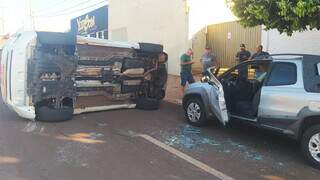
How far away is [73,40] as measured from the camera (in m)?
10.7

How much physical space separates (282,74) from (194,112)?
2592mm

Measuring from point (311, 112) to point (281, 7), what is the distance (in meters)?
2.75

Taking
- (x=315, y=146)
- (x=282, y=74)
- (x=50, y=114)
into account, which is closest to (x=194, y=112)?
(x=282, y=74)

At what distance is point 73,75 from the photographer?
10898 mm

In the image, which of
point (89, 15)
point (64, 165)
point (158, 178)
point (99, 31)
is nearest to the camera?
point (158, 178)

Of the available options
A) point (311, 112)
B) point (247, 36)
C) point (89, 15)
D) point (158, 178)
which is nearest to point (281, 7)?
point (311, 112)

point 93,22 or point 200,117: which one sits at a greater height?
point 93,22

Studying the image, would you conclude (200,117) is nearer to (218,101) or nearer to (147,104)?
(218,101)

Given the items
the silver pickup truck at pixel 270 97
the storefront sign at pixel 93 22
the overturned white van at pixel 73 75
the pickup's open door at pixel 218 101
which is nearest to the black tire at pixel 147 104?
the overturned white van at pixel 73 75

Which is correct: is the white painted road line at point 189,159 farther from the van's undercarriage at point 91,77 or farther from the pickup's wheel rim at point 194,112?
the van's undercarriage at point 91,77

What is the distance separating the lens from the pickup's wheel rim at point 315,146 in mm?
7235

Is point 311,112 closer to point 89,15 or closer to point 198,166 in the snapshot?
point 198,166

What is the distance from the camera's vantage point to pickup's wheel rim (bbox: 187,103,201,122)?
10.1 m

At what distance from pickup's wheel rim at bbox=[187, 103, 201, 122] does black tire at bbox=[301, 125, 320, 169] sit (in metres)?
3.01
